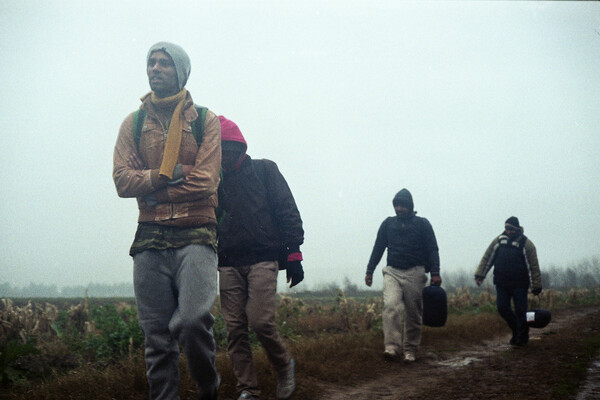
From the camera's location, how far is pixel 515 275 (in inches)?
323

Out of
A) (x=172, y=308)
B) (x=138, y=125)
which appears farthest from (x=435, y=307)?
(x=138, y=125)

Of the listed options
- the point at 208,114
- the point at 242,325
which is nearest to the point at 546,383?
the point at 242,325

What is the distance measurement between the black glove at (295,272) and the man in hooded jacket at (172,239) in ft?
4.17

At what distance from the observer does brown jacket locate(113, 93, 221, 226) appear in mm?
2904

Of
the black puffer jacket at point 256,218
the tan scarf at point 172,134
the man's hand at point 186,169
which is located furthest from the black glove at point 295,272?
the tan scarf at point 172,134

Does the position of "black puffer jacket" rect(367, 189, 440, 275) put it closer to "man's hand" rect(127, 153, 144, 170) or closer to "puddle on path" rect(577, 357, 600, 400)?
"puddle on path" rect(577, 357, 600, 400)

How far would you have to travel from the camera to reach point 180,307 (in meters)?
2.84

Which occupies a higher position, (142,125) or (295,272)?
(142,125)

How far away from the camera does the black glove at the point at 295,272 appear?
420cm

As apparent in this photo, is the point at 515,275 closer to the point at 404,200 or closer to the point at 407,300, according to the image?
the point at 407,300

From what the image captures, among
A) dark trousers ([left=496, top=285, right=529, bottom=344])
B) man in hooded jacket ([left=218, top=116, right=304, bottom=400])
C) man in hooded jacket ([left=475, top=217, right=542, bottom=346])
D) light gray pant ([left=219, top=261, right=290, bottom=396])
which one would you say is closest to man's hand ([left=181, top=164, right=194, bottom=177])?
man in hooded jacket ([left=218, top=116, right=304, bottom=400])

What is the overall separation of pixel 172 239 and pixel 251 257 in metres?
1.33

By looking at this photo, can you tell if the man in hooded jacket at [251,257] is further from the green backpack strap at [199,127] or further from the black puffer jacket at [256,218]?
the green backpack strap at [199,127]

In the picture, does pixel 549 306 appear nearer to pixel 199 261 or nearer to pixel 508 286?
pixel 508 286
